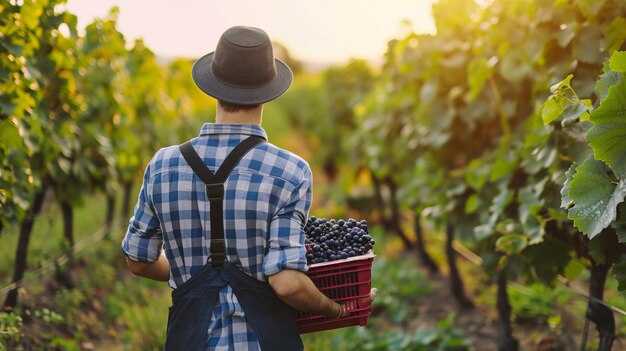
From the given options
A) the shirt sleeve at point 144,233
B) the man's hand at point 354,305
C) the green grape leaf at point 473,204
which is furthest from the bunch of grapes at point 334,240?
the green grape leaf at point 473,204

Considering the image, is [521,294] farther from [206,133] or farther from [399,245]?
[206,133]

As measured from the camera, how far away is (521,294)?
20.4ft

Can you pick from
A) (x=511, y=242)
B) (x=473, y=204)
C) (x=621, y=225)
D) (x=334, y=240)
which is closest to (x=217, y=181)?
(x=334, y=240)

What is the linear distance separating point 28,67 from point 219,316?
2388 mm

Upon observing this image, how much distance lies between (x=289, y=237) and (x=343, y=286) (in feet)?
1.18

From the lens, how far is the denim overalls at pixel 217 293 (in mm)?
2416

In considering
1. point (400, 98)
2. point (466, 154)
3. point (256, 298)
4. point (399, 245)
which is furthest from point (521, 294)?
point (256, 298)

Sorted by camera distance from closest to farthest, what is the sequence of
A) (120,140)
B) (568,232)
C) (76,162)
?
(568,232) < (76,162) < (120,140)

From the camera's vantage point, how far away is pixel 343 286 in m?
2.61

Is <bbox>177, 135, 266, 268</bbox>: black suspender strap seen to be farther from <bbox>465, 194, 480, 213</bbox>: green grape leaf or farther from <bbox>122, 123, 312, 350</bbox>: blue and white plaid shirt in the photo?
<bbox>465, 194, 480, 213</bbox>: green grape leaf

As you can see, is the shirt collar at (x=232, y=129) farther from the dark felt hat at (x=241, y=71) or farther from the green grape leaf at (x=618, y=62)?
the green grape leaf at (x=618, y=62)

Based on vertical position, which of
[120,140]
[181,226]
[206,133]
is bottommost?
[181,226]

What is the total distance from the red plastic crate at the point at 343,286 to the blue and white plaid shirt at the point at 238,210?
A: 0.21 m

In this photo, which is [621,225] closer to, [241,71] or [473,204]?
[241,71]
